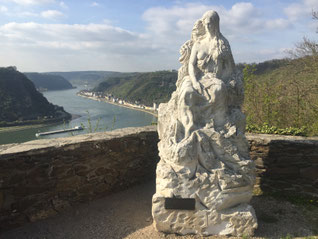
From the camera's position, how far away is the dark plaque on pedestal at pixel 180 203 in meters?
2.96

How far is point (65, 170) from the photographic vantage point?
3.66 m

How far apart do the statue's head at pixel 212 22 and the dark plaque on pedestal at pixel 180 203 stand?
2466mm

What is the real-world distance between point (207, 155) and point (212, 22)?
1.99 metres

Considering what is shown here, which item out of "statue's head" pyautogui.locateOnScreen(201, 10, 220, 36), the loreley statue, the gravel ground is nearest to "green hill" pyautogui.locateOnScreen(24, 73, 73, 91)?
the gravel ground

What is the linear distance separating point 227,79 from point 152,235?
2.45 meters

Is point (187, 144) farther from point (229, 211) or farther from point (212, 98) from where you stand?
point (229, 211)

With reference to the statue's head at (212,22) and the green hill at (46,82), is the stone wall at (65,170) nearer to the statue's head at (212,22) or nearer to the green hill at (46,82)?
the statue's head at (212,22)

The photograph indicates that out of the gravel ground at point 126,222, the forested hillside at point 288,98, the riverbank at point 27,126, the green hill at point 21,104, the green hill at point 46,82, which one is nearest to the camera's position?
the gravel ground at point 126,222

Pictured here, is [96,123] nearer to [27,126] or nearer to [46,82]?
[27,126]

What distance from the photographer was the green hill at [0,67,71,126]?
103 ft

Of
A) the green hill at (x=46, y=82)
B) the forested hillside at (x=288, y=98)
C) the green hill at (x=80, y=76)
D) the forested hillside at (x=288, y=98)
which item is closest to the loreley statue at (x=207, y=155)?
the forested hillside at (x=288, y=98)

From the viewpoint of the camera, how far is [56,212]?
11.9 feet

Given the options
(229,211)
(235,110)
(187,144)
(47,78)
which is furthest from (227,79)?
(47,78)

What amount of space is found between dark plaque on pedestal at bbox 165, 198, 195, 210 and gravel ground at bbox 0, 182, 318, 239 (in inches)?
15.3
